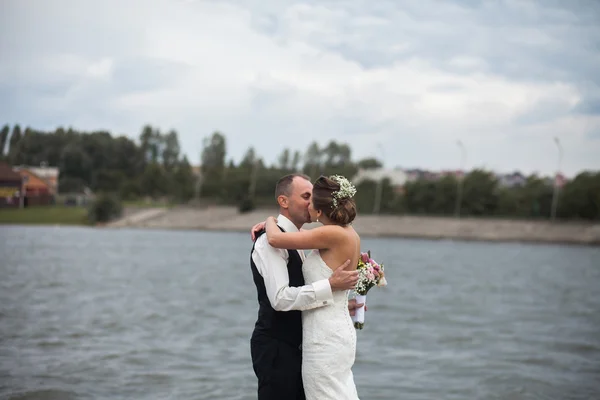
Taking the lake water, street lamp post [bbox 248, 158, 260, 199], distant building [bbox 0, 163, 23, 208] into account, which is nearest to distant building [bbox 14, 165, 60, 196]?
distant building [bbox 0, 163, 23, 208]

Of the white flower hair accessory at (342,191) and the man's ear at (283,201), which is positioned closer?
the white flower hair accessory at (342,191)

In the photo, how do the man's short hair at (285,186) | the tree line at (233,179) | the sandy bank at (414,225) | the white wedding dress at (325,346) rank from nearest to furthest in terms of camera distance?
the white wedding dress at (325,346)
the man's short hair at (285,186)
the sandy bank at (414,225)
the tree line at (233,179)

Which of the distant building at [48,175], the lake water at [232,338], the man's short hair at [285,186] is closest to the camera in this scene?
the man's short hair at [285,186]

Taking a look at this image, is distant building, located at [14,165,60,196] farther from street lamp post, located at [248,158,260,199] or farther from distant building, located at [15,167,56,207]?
street lamp post, located at [248,158,260,199]

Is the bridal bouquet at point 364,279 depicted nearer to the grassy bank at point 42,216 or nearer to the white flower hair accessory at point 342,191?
the white flower hair accessory at point 342,191

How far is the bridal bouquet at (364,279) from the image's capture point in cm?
618

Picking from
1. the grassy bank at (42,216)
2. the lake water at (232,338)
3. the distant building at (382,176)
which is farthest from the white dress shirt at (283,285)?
the distant building at (382,176)

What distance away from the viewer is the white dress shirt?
5.73 metres

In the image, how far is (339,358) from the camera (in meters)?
5.89

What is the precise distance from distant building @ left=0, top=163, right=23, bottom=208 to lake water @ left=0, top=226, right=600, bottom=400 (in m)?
88.3

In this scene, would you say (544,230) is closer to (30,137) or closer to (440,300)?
(440,300)

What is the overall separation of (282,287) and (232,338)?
12.4 meters

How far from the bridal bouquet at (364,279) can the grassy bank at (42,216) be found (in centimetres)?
11522

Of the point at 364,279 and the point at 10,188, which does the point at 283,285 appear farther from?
the point at 10,188
